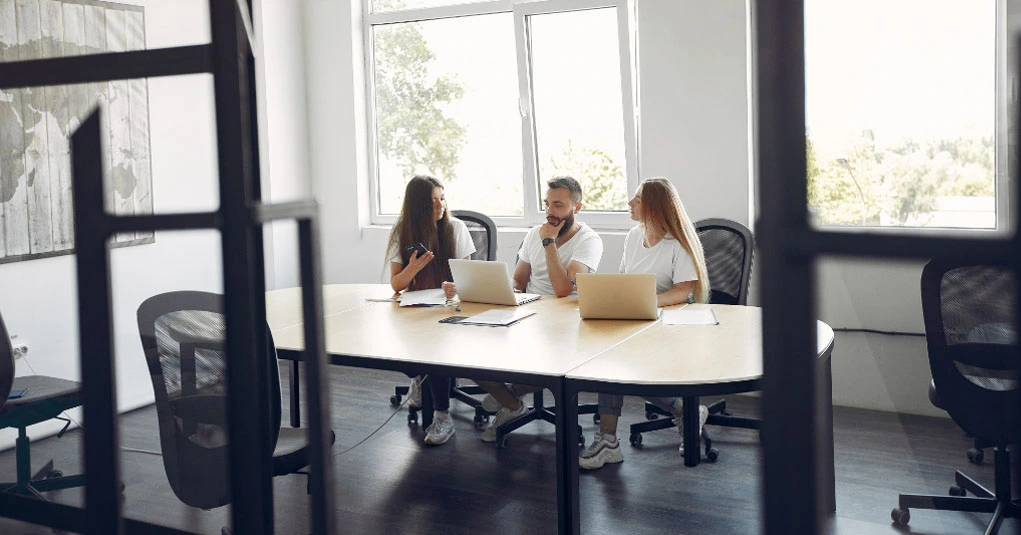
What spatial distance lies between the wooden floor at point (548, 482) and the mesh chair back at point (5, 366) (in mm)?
381

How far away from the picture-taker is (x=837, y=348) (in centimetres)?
446

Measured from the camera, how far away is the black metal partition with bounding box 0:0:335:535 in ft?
2.57

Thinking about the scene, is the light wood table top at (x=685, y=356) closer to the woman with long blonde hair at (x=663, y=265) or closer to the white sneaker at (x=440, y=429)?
the woman with long blonde hair at (x=663, y=265)

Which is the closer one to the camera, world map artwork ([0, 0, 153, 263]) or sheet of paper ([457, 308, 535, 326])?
sheet of paper ([457, 308, 535, 326])

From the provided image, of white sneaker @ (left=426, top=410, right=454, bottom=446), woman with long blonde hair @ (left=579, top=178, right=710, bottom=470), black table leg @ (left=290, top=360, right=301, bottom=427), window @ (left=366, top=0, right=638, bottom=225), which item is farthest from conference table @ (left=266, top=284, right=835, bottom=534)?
window @ (left=366, top=0, right=638, bottom=225)

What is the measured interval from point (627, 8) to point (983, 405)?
3050 mm

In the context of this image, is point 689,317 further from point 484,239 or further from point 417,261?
point 484,239

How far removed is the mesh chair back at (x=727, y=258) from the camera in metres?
3.95

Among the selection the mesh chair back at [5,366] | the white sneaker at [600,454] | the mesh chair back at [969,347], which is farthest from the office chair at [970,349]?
the mesh chair back at [5,366]

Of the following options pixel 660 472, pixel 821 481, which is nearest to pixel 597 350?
pixel 660 472

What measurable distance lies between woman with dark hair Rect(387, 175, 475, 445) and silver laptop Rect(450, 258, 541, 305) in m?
0.35

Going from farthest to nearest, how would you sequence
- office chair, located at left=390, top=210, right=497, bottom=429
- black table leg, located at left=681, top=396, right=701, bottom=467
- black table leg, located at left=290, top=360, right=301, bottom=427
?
office chair, located at left=390, top=210, right=497, bottom=429, black table leg, located at left=290, top=360, right=301, bottom=427, black table leg, located at left=681, top=396, right=701, bottom=467

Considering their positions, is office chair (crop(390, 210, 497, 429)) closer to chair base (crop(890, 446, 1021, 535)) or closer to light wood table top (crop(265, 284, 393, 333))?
light wood table top (crop(265, 284, 393, 333))

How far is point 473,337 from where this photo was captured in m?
3.16
